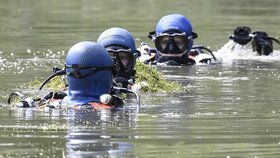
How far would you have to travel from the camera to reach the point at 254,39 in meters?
27.2

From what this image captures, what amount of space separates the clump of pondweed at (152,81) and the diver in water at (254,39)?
6.85 metres

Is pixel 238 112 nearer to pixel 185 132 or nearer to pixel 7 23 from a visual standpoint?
pixel 185 132

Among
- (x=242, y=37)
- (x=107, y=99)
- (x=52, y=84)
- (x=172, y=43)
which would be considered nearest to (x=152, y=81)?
(x=52, y=84)

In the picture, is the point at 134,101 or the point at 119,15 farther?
the point at 119,15

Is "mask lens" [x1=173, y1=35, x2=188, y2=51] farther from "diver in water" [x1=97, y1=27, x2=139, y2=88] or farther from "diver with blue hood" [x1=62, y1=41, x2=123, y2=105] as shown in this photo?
"diver with blue hood" [x1=62, y1=41, x2=123, y2=105]

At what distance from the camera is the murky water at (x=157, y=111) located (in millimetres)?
12633

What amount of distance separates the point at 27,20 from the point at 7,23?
97cm

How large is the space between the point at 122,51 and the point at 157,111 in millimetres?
2522

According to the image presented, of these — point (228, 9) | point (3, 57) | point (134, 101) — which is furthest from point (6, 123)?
point (228, 9)

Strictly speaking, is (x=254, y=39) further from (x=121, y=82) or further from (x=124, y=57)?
(x=121, y=82)

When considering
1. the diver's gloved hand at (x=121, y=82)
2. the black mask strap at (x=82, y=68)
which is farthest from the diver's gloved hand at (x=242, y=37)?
the black mask strap at (x=82, y=68)

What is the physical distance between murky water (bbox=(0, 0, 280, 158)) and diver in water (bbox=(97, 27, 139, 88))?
0.53m

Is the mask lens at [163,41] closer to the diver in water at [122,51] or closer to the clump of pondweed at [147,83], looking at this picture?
the clump of pondweed at [147,83]

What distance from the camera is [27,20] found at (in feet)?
119
